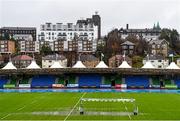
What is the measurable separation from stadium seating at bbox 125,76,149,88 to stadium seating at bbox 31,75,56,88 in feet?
46.2

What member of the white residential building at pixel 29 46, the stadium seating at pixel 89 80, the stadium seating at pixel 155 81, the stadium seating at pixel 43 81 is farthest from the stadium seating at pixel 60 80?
the white residential building at pixel 29 46

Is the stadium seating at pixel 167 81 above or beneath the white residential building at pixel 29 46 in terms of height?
beneath

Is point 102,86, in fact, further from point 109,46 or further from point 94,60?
point 109,46

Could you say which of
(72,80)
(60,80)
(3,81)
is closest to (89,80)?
(72,80)

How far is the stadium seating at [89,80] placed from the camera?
86562 millimetres

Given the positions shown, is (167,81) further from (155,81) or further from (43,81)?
(43,81)

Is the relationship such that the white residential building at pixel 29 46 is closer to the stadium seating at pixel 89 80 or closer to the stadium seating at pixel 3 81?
the stadium seating at pixel 3 81

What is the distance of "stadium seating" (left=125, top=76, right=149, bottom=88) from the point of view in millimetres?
85312

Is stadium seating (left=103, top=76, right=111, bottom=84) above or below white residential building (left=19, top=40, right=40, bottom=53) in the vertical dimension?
below

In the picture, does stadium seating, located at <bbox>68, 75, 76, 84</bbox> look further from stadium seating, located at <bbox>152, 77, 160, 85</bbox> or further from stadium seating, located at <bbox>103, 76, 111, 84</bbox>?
stadium seating, located at <bbox>152, 77, 160, 85</bbox>

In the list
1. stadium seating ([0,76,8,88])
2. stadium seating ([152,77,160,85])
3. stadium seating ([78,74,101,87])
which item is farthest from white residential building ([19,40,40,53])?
stadium seating ([152,77,160,85])

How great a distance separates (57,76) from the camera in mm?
91875

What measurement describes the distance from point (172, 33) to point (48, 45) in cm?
5005

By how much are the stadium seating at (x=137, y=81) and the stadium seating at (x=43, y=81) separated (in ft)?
46.2
